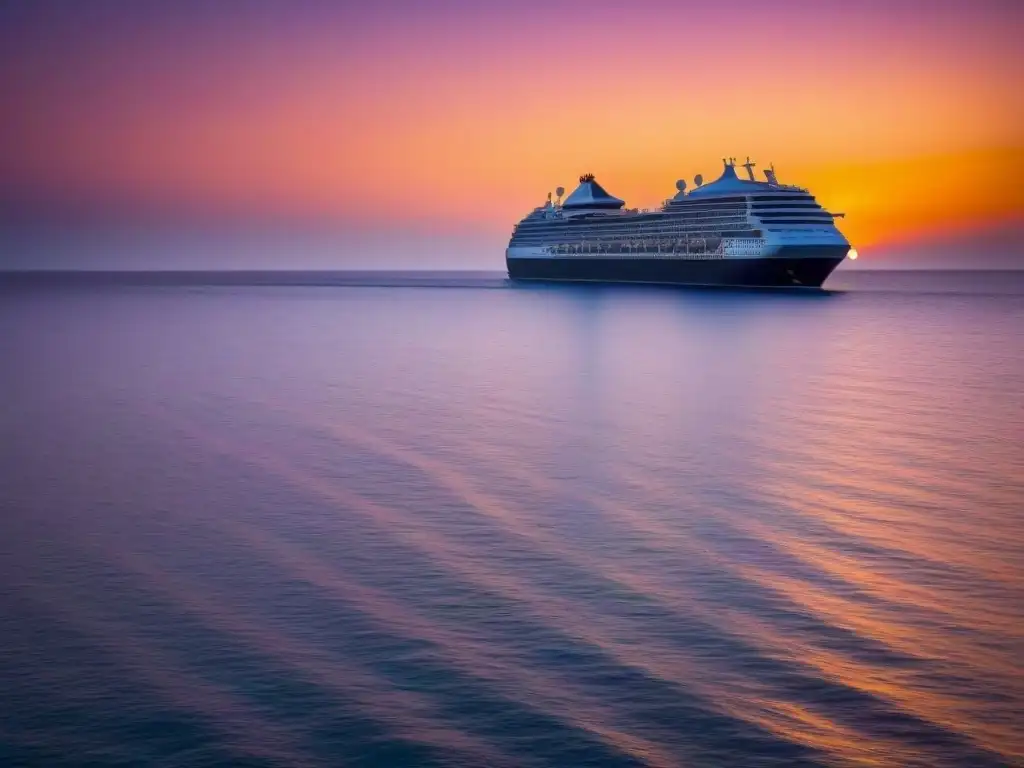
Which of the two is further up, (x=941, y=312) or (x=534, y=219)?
(x=534, y=219)

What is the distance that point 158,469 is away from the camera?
77.3 ft

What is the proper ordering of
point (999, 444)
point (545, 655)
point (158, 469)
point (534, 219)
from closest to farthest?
point (545, 655) < point (158, 469) < point (999, 444) < point (534, 219)

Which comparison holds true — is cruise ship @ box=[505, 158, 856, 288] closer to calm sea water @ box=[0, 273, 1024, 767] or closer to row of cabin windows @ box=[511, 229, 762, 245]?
row of cabin windows @ box=[511, 229, 762, 245]

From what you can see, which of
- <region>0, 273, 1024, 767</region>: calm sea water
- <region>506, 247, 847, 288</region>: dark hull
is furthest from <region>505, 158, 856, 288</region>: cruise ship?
<region>0, 273, 1024, 767</region>: calm sea water

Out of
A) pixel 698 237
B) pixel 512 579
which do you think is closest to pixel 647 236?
pixel 698 237

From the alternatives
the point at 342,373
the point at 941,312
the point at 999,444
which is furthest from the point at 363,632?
the point at 941,312

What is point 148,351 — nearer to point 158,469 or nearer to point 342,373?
point 342,373

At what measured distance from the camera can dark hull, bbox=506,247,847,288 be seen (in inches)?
4432

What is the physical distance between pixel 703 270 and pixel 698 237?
3662 mm

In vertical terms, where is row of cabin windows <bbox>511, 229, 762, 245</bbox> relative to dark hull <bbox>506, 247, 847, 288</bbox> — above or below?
above

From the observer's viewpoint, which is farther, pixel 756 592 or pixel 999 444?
pixel 999 444

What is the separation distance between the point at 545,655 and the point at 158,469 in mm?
14021

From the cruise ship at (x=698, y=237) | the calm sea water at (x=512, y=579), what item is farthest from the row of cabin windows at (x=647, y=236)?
the calm sea water at (x=512, y=579)

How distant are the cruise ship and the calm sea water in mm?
76859
